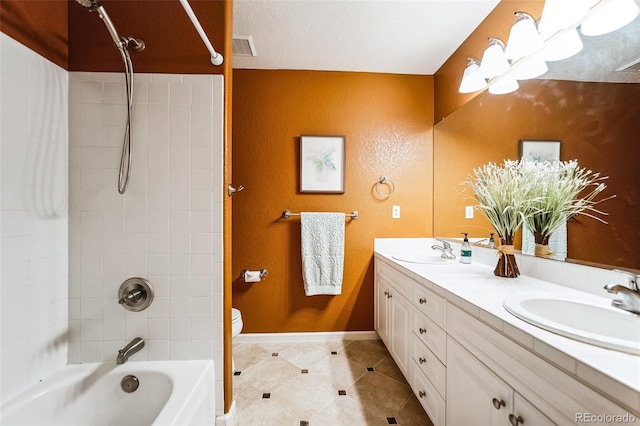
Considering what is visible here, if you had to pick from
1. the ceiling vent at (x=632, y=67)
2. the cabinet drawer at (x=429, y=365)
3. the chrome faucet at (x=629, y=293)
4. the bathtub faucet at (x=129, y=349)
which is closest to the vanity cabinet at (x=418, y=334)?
the cabinet drawer at (x=429, y=365)

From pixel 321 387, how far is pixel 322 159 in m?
1.67

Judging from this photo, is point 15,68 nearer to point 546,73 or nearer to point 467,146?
point 546,73

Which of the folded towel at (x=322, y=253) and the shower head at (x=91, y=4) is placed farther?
the folded towel at (x=322, y=253)

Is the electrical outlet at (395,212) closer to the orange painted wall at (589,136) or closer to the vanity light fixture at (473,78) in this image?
the orange painted wall at (589,136)

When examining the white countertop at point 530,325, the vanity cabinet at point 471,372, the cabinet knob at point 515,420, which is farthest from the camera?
the cabinet knob at point 515,420

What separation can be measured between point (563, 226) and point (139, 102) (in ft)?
6.82

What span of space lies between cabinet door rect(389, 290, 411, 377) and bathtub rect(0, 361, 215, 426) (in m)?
1.10

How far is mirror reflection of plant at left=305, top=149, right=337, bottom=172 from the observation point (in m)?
2.19

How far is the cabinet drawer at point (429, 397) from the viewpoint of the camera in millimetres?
1166

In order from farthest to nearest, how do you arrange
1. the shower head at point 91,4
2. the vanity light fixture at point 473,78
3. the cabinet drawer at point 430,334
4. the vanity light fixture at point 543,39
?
the vanity light fixture at point 473,78 → the cabinet drawer at point 430,334 → the vanity light fixture at point 543,39 → the shower head at point 91,4

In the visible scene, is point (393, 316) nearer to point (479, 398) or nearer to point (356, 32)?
point (479, 398)

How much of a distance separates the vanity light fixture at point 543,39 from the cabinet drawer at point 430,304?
127 centimetres

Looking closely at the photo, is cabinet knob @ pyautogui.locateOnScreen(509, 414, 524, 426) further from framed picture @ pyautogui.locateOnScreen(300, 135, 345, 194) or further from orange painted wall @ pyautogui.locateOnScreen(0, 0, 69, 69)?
orange painted wall @ pyautogui.locateOnScreen(0, 0, 69, 69)

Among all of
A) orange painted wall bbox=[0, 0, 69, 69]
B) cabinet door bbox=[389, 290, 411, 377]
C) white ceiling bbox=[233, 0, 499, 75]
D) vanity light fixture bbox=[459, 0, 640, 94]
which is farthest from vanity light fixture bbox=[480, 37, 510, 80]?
orange painted wall bbox=[0, 0, 69, 69]
